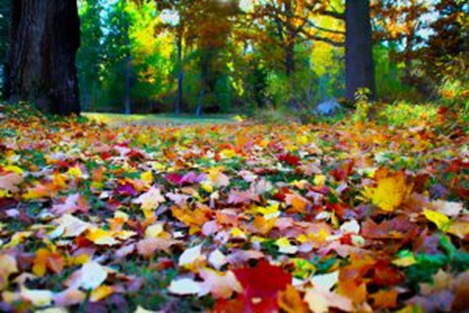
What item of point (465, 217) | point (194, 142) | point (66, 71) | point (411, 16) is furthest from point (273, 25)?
point (465, 217)

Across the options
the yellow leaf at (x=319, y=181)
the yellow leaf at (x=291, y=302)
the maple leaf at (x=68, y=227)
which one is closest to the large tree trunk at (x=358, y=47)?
the yellow leaf at (x=319, y=181)

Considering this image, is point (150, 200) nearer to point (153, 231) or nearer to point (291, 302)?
point (153, 231)

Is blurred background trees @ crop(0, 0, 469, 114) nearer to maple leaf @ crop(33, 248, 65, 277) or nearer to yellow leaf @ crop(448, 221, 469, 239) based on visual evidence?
yellow leaf @ crop(448, 221, 469, 239)

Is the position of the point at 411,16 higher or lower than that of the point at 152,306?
higher

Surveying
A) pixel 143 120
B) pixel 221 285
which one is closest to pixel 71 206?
pixel 221 285

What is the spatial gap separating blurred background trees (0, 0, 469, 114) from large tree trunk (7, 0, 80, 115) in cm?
369

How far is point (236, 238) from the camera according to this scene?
1.45m

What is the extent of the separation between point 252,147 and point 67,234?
238 centimetres

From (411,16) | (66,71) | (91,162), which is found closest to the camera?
(91,162)

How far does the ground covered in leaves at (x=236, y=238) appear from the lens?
0.99m

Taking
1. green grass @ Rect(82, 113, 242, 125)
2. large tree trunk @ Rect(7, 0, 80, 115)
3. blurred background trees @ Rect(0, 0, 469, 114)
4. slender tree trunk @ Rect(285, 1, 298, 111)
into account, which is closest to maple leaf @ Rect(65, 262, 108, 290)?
blurred background trees @ Rect(0, 0, 469, 114)

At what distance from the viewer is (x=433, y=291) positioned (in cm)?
95

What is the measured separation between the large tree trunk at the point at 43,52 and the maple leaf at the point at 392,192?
7.70 meters

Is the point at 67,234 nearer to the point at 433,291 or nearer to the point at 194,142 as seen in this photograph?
the point at 433,291
